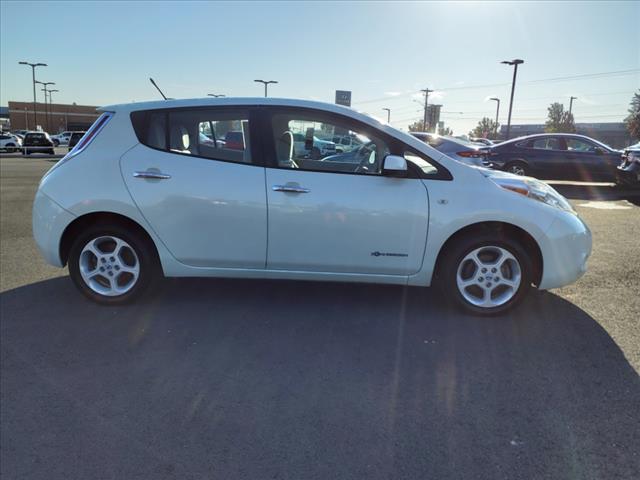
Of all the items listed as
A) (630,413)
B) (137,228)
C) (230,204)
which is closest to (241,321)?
(230,204)

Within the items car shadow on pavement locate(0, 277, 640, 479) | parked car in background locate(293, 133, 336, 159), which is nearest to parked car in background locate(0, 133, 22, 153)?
car shadow on pavement locate(0, 277, 640, 479)

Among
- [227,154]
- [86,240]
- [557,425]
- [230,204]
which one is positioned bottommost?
[557,425]

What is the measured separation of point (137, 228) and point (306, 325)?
1.68 meters

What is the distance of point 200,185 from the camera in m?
3.97

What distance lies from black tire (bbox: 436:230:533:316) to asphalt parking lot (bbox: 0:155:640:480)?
119 millimetres

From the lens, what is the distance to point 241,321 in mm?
4016

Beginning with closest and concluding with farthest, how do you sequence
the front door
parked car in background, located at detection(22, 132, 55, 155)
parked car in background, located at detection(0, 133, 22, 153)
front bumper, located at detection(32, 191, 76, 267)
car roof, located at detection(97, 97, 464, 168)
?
the front door
car roof, located at detection(97, 97, 464, 168)
front bumper, located at detection(32, 191, 76, 267)
parked car in background, located at detection(22, 132, 55, 155)
parked car in background, located at detection(0, 133, 22, 153)

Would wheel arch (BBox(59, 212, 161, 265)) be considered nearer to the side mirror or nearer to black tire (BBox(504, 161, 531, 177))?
the side mirror

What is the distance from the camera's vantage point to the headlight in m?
3.96

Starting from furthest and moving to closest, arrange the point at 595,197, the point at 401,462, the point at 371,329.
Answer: the point at 595,197
the point at 371,329
the point at 401,462

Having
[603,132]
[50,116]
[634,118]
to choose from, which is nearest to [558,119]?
[603,132]

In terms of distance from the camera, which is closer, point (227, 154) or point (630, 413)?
point (630, 413)

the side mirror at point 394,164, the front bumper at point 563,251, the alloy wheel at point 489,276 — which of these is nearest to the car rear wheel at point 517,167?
the front bumper at point 563,251

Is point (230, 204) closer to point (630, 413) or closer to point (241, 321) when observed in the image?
point (241, 321)
